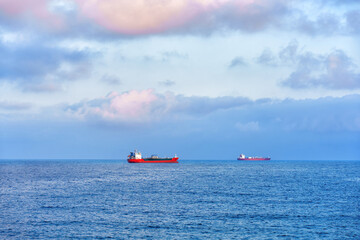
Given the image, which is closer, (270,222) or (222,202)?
(270,222)

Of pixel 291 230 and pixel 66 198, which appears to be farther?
pixel 66 198

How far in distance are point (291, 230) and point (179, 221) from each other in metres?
15.7

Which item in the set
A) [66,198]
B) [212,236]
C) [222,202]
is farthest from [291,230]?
[66,198]

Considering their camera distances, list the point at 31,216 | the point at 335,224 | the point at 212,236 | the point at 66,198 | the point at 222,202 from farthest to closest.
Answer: the point at 66,198 < the point at 222,202 < the point at 31,216 < the point at 335,224 < the point at 212,236

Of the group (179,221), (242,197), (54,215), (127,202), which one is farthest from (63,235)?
(242,197)

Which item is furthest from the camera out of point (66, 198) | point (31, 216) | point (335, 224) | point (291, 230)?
point (66, 198)

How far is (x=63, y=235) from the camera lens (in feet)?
151

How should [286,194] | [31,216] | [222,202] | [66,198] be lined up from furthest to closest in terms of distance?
A: [286,194] < [66,198] < [222,202] < [31,216]

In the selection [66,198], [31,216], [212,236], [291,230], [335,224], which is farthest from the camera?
[66,198]

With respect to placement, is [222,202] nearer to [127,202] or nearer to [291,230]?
[127,202]

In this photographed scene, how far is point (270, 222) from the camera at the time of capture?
5262cm

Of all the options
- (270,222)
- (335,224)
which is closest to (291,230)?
(270,222)

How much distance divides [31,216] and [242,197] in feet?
138

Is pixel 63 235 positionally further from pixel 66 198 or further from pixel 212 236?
pixel 66 198
